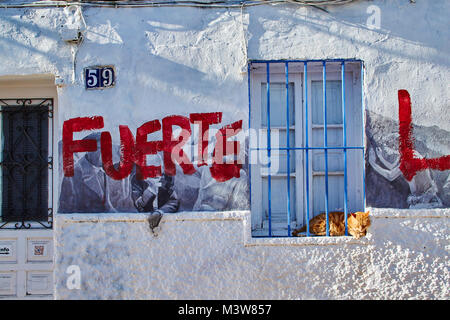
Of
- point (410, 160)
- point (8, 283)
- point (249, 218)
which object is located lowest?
point (8, 283)

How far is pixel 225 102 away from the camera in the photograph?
470 cm

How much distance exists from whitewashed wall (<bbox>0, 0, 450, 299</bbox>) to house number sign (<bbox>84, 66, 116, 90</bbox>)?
0.07m

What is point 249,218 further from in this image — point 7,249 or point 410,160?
point 7,249

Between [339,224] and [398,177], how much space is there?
0.68 meters

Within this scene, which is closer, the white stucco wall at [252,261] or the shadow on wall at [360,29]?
the white stucco wall at [252,261]

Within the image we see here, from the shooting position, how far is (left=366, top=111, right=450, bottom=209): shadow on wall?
15.1 ft

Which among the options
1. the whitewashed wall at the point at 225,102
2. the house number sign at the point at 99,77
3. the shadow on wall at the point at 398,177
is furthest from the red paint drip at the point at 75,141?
the shadow on wall at the point at 398,177

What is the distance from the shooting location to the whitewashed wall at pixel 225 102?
15.0 feet

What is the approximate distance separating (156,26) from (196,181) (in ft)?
4.93

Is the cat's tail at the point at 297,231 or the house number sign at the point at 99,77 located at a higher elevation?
the house number sign at the point at 99,77

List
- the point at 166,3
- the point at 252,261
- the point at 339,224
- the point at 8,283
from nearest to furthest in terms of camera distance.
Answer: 1. the point at 252,261
2. the point at 339,224
3. the point at 166,3
4. the point at 8,283

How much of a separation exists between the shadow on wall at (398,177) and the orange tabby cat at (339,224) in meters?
0.18

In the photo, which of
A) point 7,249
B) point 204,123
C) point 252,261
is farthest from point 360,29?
point 7,249

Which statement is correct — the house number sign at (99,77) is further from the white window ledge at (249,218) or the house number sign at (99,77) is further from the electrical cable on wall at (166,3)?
the white window ledge at (249,218)
